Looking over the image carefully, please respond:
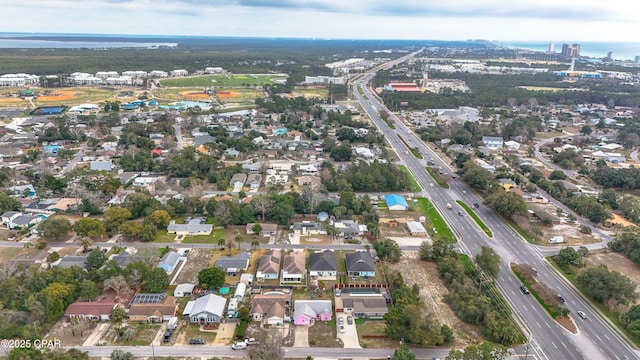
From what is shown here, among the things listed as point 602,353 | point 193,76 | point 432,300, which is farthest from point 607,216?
point 193,76

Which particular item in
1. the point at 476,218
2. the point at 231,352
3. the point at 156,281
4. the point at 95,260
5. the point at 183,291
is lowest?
the point at 231,352

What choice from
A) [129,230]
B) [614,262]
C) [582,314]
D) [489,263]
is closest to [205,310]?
[129,230]

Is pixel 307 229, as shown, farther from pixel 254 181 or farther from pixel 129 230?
pixel 129 230

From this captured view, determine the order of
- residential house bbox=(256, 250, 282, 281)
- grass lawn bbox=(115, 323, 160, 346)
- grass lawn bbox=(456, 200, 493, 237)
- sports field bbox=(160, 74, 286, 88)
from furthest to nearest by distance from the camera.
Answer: sports field bbox=(160, 74, 286, 88)
grass lawn bbox=(456, 200, 493, 237)
residential house bbox=(256, 250, 282, 281)
grass lawn bbox=(115, 323, 160, 346)

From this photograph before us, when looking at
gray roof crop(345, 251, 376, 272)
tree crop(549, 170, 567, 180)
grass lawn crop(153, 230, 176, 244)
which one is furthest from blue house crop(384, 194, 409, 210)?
grass lawn crop(153, 230, 176, 244)

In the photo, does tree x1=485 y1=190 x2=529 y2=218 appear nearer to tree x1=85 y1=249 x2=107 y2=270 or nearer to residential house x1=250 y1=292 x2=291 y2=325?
residential house x1=250 y1=292 x2=291 y2=325
